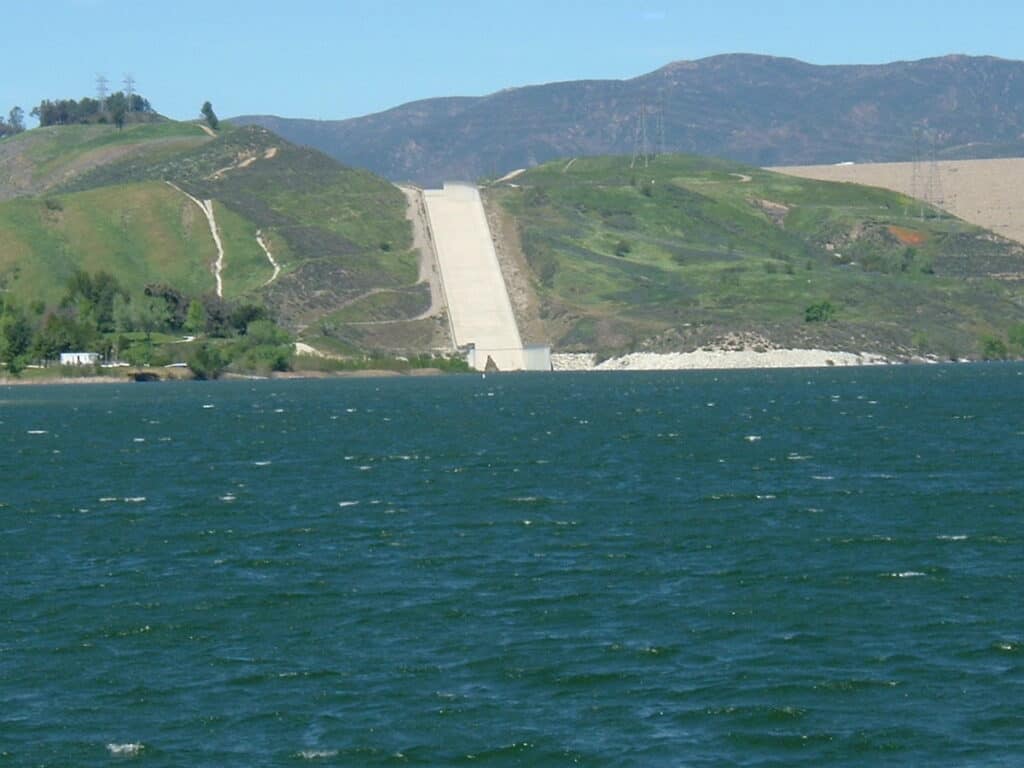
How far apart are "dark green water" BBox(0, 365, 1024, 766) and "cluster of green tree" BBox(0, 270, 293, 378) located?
9602 cm

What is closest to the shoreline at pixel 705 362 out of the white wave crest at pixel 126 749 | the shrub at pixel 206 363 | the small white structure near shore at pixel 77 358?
the shrub at pixel 206 363

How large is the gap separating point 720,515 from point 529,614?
51.4 feet

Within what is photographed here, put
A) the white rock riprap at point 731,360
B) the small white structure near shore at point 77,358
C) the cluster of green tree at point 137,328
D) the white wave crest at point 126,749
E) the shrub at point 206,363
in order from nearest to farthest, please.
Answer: the white wave crest at point 126,749, the shrub at point 206,363, the cluster of green tree at point 137,328, the small white structure near shore at point 77,358, the white rock riprap at point 731,360

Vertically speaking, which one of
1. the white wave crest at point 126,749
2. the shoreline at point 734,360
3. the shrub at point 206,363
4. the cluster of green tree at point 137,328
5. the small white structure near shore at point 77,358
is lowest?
the shoreline at point 734,360

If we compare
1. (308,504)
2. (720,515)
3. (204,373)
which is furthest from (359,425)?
(204,373)

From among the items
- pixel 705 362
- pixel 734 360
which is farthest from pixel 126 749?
pixel 734 360

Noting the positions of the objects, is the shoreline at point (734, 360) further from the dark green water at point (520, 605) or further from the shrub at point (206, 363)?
the dark green water at point (520, 605)

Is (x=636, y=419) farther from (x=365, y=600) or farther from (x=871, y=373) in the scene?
(x=871, y=373)

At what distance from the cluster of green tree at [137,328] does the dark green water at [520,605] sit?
96024 millimetres

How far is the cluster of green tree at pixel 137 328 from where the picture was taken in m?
172

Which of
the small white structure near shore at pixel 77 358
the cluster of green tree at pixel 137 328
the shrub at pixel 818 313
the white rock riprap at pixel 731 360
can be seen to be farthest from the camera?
the shrub at pixel 818 313

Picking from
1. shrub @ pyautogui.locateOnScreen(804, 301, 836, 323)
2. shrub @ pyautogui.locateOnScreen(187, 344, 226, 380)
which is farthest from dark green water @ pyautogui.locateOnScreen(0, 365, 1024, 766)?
shrub @ pyautogui.locateOnScreen(804, 301, 836, 323)

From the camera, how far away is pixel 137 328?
183 metres

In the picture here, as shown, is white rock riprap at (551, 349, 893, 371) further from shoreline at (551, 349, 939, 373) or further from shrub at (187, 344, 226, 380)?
shrub at (187, 344, 226, 380)
